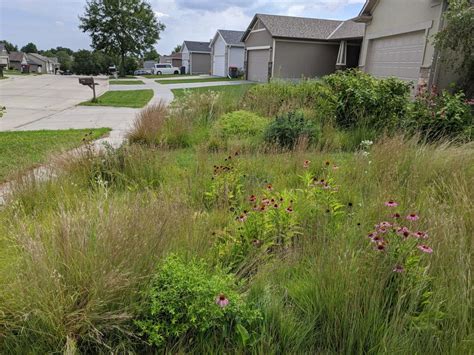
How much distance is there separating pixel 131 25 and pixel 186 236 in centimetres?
5268

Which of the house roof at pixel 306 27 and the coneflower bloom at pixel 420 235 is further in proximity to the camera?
the house roof at pixel 306 27

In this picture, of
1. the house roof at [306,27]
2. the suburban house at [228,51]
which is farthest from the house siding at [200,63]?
the house roof at [306,27]

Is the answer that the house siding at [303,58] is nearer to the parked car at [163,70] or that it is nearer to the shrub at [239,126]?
the shrub at [239,126]

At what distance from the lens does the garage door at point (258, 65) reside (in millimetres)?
27797

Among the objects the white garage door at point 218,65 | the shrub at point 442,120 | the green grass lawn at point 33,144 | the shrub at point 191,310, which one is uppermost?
the white garage door at point 218,65

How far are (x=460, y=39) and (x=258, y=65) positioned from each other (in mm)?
20957

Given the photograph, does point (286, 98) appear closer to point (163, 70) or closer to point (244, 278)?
point (244, 278)

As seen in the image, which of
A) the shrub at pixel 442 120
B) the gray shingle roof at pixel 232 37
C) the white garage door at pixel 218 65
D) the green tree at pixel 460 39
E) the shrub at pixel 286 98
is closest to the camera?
the shrub at pixel 442 120

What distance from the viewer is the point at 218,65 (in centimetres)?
4219

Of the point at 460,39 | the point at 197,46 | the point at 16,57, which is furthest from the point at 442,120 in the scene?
the point at 16,57

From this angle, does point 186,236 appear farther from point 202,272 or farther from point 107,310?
point 107,310

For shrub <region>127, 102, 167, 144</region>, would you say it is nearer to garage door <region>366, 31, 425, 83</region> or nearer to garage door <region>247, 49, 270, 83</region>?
garage door <region>366, 31, 425, 83</region>

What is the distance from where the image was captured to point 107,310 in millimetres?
1949

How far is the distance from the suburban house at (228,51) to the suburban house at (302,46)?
424 inches
